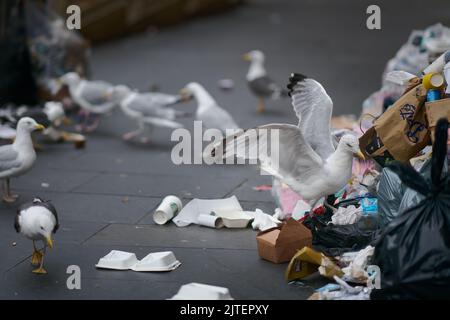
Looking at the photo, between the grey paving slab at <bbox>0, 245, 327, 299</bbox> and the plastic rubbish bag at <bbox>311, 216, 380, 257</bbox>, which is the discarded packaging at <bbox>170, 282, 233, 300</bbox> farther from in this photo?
the plastic rubbish bag at <bbox>311, 216, 380, 257</bbox>

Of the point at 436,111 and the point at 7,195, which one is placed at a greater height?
the point at 436,111

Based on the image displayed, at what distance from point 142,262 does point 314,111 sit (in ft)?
6.28

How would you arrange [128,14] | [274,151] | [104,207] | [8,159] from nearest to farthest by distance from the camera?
[274,151] < [8,159] < [104,207] < [128,14]

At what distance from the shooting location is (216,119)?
29.0 ft

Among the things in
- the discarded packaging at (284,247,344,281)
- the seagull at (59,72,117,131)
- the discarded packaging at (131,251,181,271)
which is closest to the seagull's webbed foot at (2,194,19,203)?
the discarded packaging at (131,251,181,271)

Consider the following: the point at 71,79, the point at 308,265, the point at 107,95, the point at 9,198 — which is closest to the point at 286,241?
the point at 308,265

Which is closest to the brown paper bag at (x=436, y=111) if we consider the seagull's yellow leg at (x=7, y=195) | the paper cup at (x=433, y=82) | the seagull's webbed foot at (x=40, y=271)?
the paper cup at (x=433, y=82)

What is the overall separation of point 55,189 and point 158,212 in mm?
1574

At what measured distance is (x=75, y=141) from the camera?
9.45 meters

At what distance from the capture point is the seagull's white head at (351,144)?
5.77 metres

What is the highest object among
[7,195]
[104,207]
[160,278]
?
[7,195]

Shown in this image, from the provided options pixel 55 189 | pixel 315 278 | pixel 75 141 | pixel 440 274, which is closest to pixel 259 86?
pixel 75 141

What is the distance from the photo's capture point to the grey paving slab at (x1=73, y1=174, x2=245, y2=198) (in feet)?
25.1

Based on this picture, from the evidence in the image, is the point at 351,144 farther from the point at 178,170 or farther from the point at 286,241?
the point at 178,170
